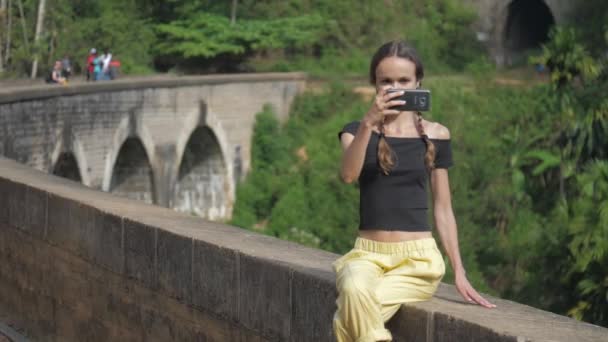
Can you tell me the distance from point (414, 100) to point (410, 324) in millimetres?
705

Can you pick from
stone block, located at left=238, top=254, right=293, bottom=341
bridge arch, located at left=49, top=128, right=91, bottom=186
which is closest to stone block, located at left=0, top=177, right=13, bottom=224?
stone block, located at left=238, top=254, right=293, bottom=341

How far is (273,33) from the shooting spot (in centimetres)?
4188

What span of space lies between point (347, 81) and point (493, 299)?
118 ft

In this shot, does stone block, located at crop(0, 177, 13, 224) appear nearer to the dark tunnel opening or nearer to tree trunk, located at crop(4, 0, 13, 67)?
tree trunk, located at crop(4, 0, 13, 67)

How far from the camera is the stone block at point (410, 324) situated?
374cm

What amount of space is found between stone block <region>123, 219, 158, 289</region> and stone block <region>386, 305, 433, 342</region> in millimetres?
1742

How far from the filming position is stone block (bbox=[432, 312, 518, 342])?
135 inches

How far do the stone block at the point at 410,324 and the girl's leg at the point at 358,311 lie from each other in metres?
0.12

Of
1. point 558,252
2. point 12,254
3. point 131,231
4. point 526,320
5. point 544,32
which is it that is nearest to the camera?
point 526,320

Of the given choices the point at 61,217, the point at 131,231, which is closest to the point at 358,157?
the point at 131,231

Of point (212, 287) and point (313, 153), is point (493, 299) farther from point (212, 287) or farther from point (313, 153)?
point (313, 153)

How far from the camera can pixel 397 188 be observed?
3.89m

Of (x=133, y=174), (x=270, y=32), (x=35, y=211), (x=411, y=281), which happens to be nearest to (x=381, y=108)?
(x=411, y=281)

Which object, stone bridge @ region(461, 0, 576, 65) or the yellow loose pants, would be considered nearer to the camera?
the yellow loose pants
